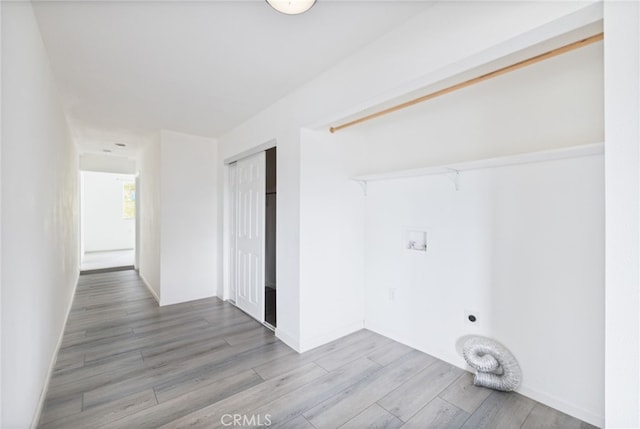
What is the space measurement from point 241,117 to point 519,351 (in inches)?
137

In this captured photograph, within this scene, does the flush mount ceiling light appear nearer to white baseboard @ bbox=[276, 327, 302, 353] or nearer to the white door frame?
white baseboard @ bbox=[276, 327, 302, 353]

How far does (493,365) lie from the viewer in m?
1.99

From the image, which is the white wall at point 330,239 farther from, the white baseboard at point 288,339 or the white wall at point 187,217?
the white wall at point 187,217

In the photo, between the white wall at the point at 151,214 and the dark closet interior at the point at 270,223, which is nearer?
the white wall at the point at 151,214

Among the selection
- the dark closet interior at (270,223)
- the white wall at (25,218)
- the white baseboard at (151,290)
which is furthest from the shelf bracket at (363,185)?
the white baseboard at (151,290)

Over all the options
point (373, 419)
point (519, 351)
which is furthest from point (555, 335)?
point (373, 419)

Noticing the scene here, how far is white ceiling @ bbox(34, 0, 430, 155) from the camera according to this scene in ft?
5.39

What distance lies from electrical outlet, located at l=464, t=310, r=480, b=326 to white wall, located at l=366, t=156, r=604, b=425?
2 centimetres

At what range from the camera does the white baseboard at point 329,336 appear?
103 inches

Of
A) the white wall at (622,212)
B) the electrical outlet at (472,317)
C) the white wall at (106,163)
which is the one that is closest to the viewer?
the white wall at (622,212)

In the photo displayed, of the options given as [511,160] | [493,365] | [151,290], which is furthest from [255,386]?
[151,290]

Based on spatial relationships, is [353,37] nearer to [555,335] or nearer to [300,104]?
[300,104]

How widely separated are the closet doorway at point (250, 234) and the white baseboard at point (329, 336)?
25.3 inches

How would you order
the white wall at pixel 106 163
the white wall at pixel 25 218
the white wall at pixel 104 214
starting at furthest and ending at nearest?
1. the white wall at pixel 104 214
2. the white wall at pixel 106 163
3. the white wall at pixel 25 218
